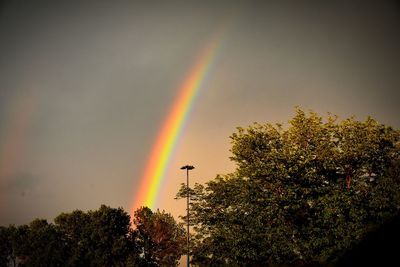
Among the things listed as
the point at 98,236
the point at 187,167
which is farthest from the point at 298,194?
the point at 98,236

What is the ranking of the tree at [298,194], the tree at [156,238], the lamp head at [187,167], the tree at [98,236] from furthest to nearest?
the tree at [156,238] → the tree at [98,236] → the lamp head at [187,167] → the tree at [298,194]

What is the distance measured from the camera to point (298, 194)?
33469 millimetres

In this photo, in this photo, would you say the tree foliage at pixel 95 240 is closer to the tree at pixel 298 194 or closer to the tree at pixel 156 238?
the tree at pixel 156 238

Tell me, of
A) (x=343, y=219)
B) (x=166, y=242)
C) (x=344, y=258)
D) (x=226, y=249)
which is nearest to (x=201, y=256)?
(x=226, y=249)

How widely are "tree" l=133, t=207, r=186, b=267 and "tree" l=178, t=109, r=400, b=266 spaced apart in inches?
1569

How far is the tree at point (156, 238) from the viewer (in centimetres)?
7462

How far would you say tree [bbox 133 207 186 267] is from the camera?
74625 mm

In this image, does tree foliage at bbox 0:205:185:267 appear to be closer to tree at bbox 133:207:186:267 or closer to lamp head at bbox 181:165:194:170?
tree at bbox 133:207:186:267

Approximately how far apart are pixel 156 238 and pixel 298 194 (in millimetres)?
47923

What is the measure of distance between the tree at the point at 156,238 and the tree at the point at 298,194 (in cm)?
3984

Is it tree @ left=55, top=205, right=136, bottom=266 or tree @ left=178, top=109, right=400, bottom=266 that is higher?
tree @ left=55, top=205, right=136, bottom=266

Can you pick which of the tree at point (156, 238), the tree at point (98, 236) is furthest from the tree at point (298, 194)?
the tree at point (156, 238)

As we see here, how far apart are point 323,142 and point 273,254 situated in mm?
11371

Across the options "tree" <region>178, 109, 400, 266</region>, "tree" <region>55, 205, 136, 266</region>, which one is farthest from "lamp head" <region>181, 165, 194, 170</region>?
"tree" <region>55, 205, 136, 266</region>
